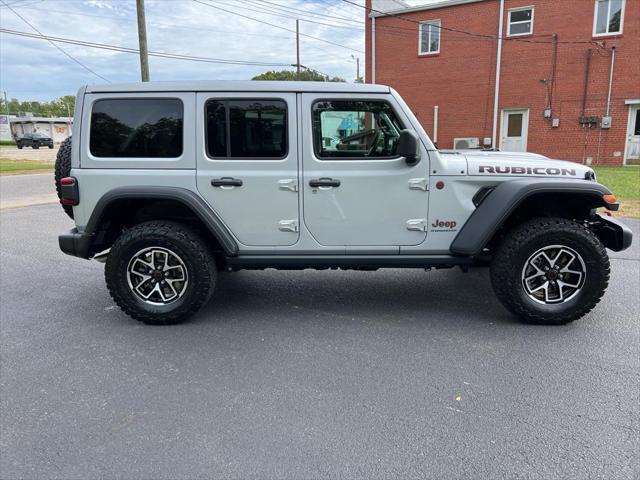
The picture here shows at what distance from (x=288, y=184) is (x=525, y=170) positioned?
194 cm

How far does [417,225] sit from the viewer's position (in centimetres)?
407

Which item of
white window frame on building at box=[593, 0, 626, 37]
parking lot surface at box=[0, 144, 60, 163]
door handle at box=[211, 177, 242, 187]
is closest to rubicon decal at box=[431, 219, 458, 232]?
door handle at box=[211, 177, 242, 187]

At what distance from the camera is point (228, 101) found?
401 centimetres

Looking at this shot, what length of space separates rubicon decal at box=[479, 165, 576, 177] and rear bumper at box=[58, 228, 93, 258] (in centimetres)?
335

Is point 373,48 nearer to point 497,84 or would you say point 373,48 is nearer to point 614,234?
point 497,84

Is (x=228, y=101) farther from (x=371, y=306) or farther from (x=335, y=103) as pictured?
(x=371, y=306)

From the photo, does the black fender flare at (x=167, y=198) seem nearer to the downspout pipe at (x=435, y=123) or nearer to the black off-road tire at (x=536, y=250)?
the black off-road tire at (x=536, y=250)

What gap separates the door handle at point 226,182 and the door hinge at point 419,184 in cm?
141

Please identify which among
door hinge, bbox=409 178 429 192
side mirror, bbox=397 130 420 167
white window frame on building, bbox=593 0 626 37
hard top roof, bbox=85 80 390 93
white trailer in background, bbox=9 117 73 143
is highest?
white window frame on building, bbox=593 0 626 37

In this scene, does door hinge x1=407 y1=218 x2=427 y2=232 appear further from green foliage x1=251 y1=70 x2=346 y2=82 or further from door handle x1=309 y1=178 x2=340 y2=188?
green foliage x1=251 y1=70 x2=346 y2=82

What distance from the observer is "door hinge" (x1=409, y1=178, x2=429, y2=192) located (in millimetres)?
3992

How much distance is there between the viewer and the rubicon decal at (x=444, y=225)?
13.3ft

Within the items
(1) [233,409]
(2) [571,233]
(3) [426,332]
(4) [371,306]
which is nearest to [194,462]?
(1) [233,409]

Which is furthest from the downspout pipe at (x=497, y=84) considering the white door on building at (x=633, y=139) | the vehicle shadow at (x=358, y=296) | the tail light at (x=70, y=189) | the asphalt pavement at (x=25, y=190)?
the tail light at (x=70, y=189)
